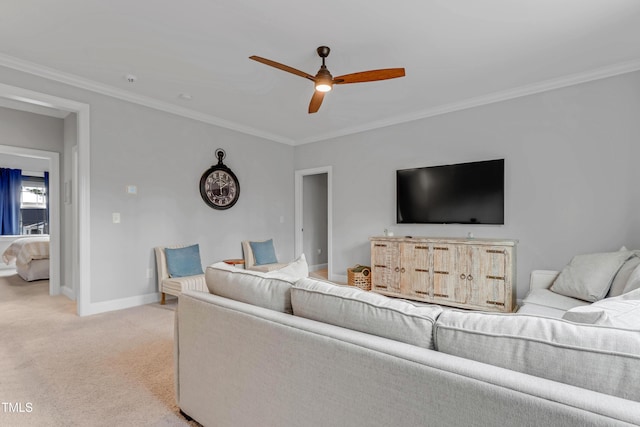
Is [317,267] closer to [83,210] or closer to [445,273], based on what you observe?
[445,273]

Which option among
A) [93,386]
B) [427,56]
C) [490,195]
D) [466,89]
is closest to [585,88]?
[466,89]

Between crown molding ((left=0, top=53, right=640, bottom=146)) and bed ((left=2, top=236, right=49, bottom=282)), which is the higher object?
crown molding ((left=0, top=53, right=640, bottom=146))

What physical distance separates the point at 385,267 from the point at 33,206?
8.30 metres

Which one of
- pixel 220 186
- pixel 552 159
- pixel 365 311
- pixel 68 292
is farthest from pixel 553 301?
pixel 68 292

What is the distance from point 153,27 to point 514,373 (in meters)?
3.06

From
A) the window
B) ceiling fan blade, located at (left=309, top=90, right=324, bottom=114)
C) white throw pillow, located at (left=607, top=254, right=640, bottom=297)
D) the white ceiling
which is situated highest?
the white ceiling

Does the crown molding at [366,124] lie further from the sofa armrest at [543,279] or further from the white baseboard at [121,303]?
the white baseboard at [121,303]

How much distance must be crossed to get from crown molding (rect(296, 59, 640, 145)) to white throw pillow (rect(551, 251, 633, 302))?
1904mm

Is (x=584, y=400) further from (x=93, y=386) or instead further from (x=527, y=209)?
(x=527, y=209)

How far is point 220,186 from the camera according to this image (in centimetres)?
486

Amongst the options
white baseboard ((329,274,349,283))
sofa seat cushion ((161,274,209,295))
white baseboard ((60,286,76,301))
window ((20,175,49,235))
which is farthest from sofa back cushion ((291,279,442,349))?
window ((20,175,49,235))

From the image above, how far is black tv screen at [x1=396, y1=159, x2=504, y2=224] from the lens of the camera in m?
3.93

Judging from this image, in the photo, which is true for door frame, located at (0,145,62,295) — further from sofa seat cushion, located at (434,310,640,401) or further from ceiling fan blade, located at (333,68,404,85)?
sofa seat cushion, located at (434,310,640,401)

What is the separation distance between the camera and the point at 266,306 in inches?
57.8
